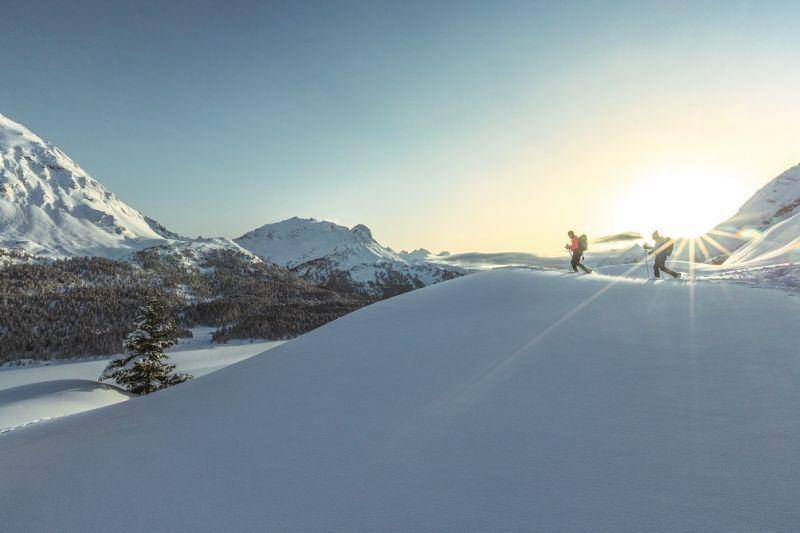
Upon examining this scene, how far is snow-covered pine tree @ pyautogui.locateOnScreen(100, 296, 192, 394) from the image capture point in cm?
3284

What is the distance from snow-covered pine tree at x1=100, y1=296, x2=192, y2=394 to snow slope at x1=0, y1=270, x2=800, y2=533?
3052 centimetres

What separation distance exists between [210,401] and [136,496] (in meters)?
2.41

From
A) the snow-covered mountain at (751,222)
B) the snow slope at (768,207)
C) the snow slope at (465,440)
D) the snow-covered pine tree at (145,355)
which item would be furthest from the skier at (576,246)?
the snow slope at (768,207)

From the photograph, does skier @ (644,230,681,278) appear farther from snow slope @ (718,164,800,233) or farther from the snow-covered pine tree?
snow slope @ (718,164,800,233)

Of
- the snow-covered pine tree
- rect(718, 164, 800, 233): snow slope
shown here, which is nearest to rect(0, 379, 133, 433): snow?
the snow-covered pine tree

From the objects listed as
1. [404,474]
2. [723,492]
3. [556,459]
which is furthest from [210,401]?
[723,492]

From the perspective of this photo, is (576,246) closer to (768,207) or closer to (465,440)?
(465,440)

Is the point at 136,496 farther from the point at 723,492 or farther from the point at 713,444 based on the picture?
the point at 713,444

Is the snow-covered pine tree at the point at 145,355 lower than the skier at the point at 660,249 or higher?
lower

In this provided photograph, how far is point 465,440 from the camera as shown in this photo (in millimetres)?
4383

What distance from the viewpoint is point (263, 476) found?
4.16 metres

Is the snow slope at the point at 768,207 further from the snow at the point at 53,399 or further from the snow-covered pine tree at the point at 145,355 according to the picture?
the snow at the point at 53,399

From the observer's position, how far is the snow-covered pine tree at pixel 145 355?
32844 millimetres

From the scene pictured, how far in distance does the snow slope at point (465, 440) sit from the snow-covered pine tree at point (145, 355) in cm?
3052
